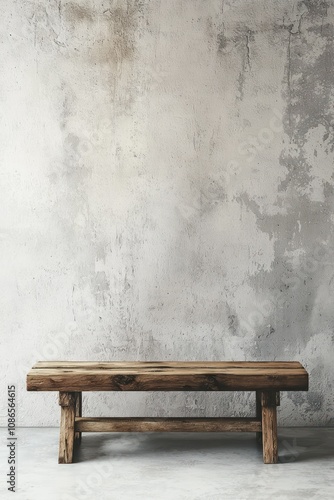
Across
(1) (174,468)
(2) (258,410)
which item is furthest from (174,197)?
(1) (174,468)

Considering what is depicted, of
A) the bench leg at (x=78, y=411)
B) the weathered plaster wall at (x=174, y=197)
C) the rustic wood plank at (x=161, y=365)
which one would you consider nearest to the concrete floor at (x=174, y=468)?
the bench leg at (x=78, y=411)

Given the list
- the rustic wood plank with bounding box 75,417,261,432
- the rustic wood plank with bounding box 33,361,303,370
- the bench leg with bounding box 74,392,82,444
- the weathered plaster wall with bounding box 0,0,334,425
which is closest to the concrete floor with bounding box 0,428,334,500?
the bench leg with bounding box 74,392,82,444

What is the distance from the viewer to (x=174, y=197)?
462cm

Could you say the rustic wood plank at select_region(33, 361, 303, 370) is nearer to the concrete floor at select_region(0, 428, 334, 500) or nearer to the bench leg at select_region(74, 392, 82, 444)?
the bench leg at select_region(74, 392, 82, 444)

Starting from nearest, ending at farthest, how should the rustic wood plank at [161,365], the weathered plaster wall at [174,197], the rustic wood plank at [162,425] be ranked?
the rustic wood plank at [162,425], the rustic wood plank at [161,365], the weathered plaster wall at [174,197]

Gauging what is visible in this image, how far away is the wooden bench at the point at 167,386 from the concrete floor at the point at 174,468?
0.57 ft

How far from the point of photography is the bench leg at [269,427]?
3.74 metres

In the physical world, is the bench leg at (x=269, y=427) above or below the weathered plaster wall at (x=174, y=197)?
below

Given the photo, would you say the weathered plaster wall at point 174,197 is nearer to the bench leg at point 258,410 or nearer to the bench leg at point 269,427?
the bench leg at point 258,410

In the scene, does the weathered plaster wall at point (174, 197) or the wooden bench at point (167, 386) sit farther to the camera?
the weathered plaster wall at point (174, 197)

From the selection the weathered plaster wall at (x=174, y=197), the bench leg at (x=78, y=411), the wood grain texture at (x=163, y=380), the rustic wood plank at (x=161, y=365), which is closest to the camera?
the wood grain texture at (x=163, y=380)

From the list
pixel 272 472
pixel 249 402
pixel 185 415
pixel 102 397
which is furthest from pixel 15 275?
pixel 272 472

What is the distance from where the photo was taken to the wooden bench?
12.1 ft

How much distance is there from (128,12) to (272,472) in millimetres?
3192
